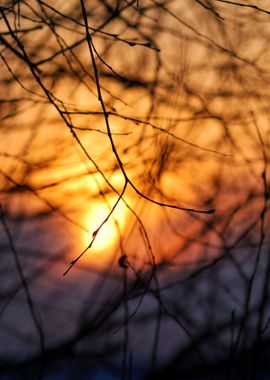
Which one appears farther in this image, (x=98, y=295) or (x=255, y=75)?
(x=255, y=75)

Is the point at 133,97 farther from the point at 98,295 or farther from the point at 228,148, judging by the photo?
the point at 98,295

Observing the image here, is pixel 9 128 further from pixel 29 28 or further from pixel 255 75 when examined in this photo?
pixel 255 75

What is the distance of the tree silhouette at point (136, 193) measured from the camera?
4.23 ft

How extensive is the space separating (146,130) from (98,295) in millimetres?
596

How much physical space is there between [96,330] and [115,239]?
311 mm

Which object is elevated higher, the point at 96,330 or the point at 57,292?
the point at 57,292

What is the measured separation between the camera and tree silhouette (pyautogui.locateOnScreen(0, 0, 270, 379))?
1289 mm

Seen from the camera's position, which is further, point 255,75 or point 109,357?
point 255,75

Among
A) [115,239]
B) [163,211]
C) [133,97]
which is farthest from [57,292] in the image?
[133,97]

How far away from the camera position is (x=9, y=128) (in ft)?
4.34

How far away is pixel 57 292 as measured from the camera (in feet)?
4.22

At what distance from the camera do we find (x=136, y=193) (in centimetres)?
134

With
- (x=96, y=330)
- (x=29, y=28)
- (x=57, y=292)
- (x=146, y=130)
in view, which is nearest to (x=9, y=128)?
(x=29, y=28)

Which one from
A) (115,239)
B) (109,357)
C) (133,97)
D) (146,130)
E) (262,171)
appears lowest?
(109,357)
